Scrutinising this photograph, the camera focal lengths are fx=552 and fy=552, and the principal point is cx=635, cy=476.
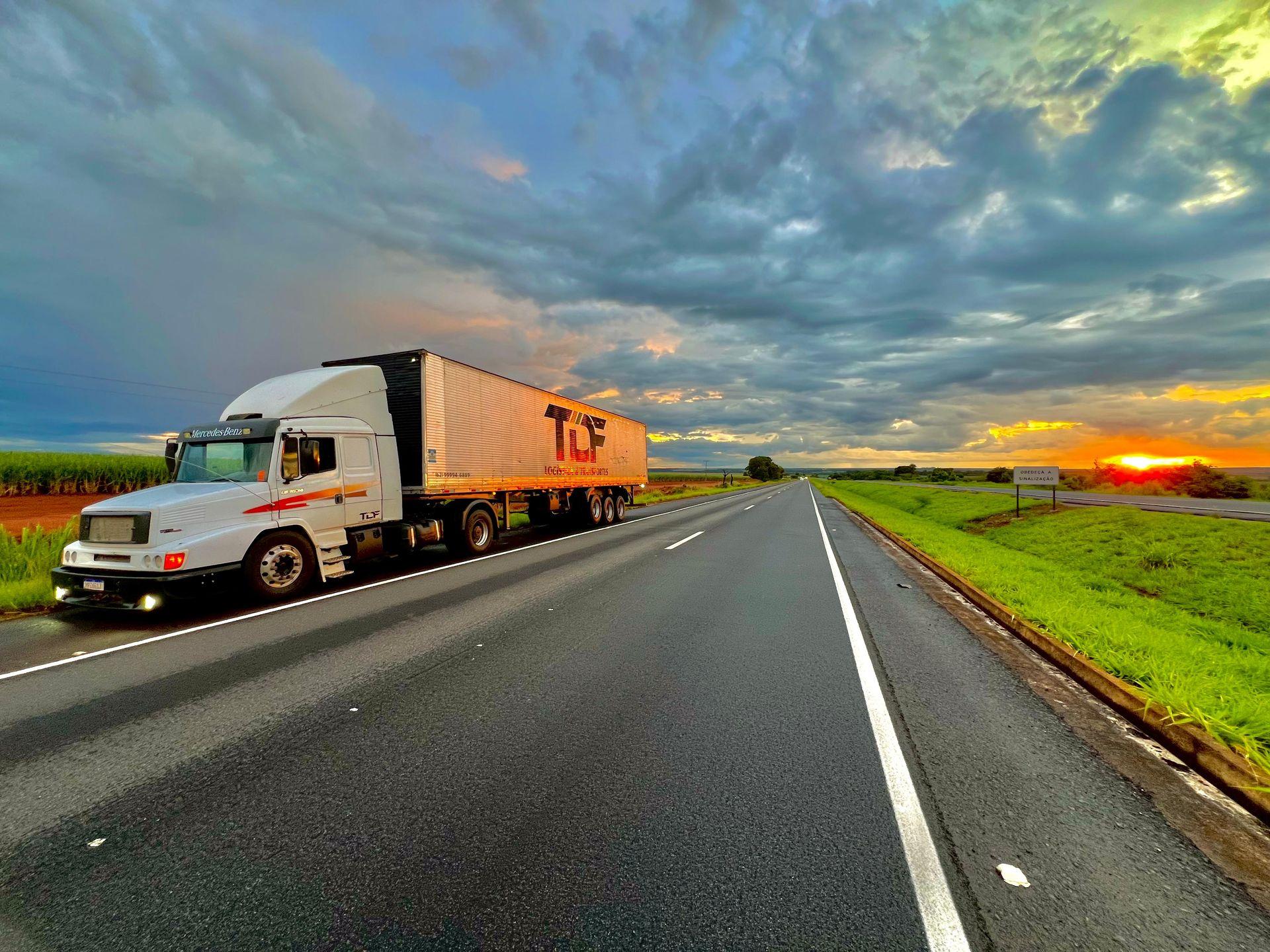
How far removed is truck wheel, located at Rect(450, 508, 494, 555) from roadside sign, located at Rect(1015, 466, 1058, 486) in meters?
17.7

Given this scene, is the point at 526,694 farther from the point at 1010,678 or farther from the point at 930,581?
the point at 930,581

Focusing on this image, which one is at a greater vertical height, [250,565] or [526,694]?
[250,565]

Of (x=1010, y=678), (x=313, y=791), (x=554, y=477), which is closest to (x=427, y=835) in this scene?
→ (x=313, y=791)

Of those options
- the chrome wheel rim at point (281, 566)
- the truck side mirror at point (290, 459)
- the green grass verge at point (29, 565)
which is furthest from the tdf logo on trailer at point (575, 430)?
the green grass verge at point (29, 565)

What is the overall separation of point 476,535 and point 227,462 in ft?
17.4

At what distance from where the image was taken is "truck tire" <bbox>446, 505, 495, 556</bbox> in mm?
12016

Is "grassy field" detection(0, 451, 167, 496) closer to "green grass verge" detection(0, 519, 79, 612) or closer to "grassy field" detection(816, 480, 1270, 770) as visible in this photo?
"green grass verge" detection(0, 519, 79, 612)

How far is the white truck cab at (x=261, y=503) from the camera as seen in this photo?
6.70 meters

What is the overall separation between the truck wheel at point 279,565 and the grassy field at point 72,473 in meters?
26.6

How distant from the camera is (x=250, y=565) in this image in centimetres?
738

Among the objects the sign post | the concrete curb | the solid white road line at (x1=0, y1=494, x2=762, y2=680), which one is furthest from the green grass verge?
the sign post

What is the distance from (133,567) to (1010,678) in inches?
374

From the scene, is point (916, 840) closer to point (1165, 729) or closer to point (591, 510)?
point (1165, 729)

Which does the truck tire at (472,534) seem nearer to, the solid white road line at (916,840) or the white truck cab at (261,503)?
the white truck cab at (261,503)
